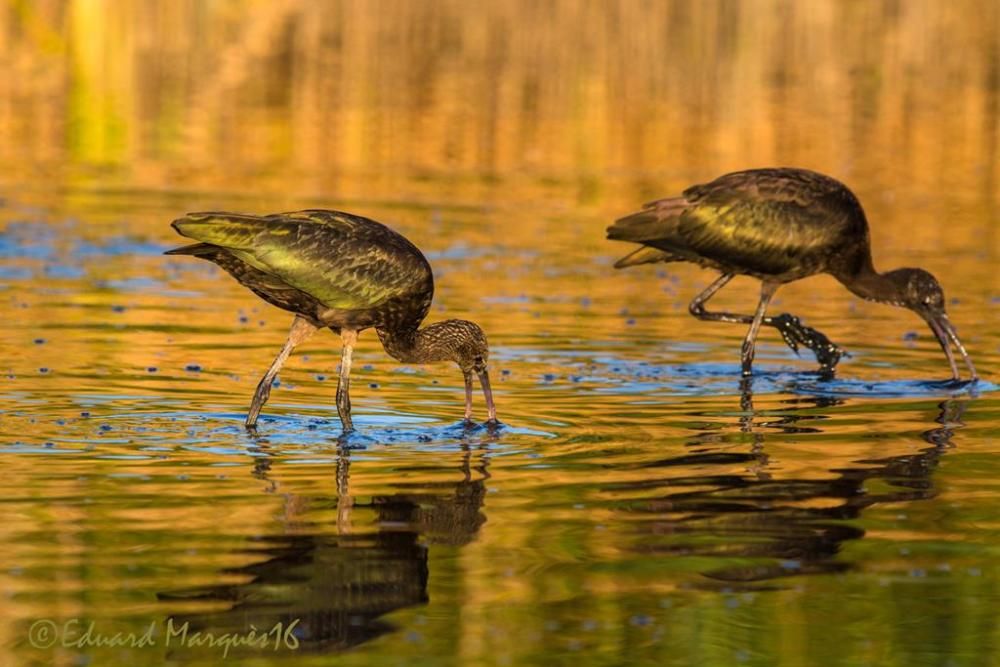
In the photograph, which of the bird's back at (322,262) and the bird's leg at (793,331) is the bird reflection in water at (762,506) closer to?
the bird's back at (322,262)

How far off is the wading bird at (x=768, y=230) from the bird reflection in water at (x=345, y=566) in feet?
17.2

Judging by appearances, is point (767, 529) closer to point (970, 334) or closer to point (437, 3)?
point (970, 334)

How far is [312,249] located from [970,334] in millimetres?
6733

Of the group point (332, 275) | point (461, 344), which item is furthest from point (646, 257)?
point (332, 275)

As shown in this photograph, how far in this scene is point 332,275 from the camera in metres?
12.0

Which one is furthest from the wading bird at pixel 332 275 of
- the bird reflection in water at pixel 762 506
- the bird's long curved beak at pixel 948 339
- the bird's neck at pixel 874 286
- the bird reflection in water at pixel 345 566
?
the bird's neck at pixel 874 286

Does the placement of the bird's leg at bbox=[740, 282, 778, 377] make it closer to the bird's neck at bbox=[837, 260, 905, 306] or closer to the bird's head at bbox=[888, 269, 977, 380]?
the bird's neck at bbox=[837, 260, 905, 306]

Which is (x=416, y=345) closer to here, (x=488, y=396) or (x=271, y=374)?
(x=488, y=396)

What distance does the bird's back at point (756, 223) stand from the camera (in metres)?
15.4

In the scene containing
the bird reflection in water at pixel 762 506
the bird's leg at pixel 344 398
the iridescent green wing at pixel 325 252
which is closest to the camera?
the bird reflection in water at pixel 762 506

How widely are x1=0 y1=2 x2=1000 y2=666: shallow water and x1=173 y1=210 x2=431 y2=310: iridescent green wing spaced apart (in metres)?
0.80

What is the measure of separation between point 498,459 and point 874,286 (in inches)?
221

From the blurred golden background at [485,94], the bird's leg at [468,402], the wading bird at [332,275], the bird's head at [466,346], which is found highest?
the blurred golden background at [485,94]

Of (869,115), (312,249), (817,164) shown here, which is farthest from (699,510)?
(869,115)
